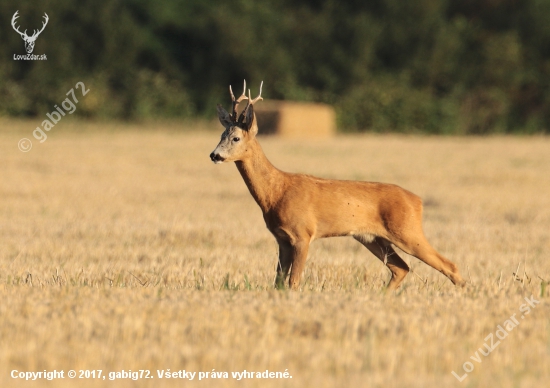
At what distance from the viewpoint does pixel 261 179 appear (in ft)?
25.5

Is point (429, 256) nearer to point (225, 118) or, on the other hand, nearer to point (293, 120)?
point (225, 118)

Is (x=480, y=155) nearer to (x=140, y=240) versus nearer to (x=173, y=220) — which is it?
(x=173, y=220)

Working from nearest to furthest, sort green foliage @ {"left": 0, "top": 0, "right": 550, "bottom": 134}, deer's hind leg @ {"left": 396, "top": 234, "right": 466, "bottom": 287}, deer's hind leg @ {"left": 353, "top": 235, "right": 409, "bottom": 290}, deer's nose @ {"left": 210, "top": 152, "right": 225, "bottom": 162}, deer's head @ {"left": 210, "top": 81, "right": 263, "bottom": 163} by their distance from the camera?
deer's nose @ {"left": 210, "top": 152, "right": 225, "bottom": 162}, deer's head @ {"left": 210, "top": 81, "right": 263, "bottom": 163}, deer's hind leg @ {"left": 396, "top": 234, "right": 466, "bottom": 287}, deer's hind leg @ {"left": 353, "top": 235, "right": 409, "bottom": 290}, green foliage @ {"left": 0, "top": 0, "right": 550, "bottom": 134}

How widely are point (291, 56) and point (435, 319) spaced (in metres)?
38.3

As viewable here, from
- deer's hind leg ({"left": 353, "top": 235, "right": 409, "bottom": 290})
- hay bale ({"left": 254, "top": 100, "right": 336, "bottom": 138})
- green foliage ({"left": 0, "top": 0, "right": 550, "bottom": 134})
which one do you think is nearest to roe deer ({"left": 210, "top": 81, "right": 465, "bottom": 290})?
deer's hind leg ({"left": 353, "top": 235, "right": 409, "bottom": 290})

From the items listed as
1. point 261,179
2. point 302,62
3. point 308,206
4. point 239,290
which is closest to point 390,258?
point 308,206

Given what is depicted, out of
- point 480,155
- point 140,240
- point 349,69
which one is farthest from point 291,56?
point 140,240

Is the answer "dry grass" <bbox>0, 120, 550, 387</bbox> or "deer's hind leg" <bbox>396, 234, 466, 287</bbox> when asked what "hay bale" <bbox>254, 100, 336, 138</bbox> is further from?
"deer's hind leg" <bbox>396, 234, 466, 287</bbox>

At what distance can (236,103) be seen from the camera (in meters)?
7.61

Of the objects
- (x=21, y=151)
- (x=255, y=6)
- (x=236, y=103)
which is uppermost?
(x=255, y=6)

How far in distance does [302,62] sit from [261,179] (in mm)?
36485

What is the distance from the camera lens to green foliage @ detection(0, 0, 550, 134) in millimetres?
39938

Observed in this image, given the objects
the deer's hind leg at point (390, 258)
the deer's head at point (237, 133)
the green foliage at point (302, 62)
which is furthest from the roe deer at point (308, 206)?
the green foliage at point (302, 62)

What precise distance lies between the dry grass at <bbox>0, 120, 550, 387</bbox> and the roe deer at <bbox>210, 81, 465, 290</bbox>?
38cm
